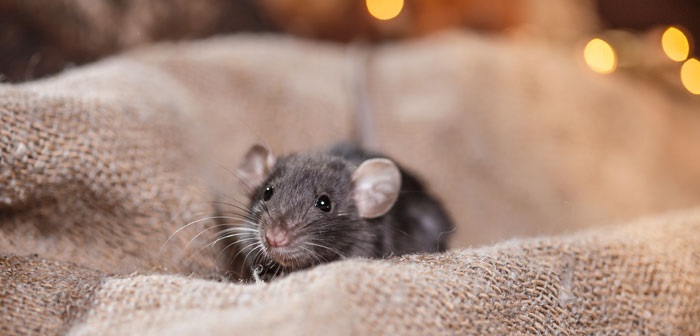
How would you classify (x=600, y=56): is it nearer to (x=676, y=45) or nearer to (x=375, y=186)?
(x=676, y=45)

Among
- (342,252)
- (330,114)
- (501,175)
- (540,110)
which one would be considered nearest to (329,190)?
(342,252)

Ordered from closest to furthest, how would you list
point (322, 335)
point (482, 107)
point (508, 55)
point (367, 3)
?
point (322, 335), point (482, 107), point (508, 55), point (367, 3)

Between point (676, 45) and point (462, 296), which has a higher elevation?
point (676, 45)

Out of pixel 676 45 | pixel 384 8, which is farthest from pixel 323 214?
pixel 676 45

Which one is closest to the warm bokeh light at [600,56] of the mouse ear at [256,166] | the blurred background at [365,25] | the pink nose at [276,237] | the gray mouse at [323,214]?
the blurred background at [365,25]

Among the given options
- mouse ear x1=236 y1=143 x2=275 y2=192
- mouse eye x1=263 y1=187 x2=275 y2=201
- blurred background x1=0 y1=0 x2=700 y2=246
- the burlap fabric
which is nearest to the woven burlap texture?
the burlap fabric

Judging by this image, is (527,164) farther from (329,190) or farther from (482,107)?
(329,190)
